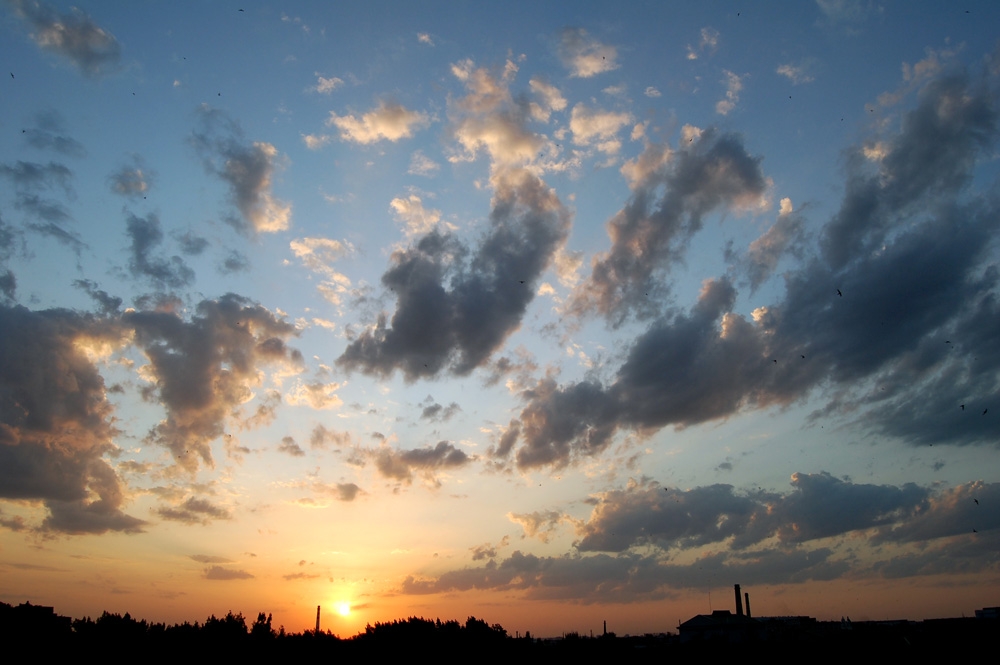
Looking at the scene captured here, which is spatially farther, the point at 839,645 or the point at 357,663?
the point at 839,645

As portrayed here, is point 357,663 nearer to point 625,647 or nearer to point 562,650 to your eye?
point 562,650

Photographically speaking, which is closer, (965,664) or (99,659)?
(99,659)

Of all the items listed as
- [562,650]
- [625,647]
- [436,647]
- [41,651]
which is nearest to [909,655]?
[625,647]

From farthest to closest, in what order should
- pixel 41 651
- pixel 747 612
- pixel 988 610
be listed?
pixel 747 612
pixel 988 610
pixel 41 651

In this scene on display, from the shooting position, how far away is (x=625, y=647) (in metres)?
53.6

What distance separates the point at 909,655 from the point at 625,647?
22.4m

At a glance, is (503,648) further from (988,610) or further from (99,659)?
(988,610)

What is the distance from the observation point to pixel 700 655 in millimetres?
48375

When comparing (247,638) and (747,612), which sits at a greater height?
(247,638)

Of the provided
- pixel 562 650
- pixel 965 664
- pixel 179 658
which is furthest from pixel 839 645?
pixel 179 658

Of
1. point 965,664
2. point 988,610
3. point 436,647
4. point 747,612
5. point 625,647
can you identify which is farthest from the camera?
point 747,612

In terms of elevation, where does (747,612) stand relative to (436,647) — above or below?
below

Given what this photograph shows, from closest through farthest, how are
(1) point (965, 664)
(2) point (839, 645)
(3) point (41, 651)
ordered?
1. (3) point (41, 651)
2. (1) point (965, 664)
3. (2) point (839, 645)

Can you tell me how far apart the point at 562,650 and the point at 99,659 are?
3430 centimetres
